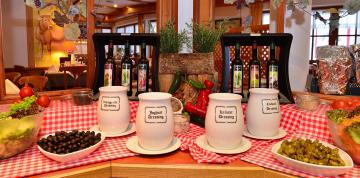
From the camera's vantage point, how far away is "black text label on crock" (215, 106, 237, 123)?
91 centimetres

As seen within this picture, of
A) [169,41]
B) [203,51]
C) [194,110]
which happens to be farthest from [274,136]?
[169,41]

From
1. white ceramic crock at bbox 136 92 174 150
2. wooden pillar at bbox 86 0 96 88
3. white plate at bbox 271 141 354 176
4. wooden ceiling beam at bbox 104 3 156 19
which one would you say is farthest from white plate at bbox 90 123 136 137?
wooden ceiling beam at bbox 104 3 156 19

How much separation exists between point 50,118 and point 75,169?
1.28ft

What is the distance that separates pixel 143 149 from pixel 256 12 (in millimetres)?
1193

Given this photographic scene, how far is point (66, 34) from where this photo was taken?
1.46 meters

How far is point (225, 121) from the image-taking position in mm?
914

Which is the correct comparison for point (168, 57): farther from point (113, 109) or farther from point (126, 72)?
point (113, 109)

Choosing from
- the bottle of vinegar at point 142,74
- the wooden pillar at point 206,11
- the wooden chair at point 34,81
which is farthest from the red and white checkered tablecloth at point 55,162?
the wooden pillar at point 206,11

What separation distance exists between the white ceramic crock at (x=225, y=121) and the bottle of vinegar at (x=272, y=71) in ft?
1.47

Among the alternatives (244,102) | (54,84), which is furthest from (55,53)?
(244,102)

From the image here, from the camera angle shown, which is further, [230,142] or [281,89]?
[281,89]

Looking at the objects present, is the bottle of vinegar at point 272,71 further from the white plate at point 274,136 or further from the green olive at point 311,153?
the green olive at point 311,153

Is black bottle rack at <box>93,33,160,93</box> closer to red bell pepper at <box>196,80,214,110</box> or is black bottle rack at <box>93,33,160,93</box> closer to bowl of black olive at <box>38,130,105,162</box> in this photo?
red bell pepper at <box>196,80,214,110</box>

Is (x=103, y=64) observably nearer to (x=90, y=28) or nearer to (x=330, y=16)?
(x=90, y=28)
